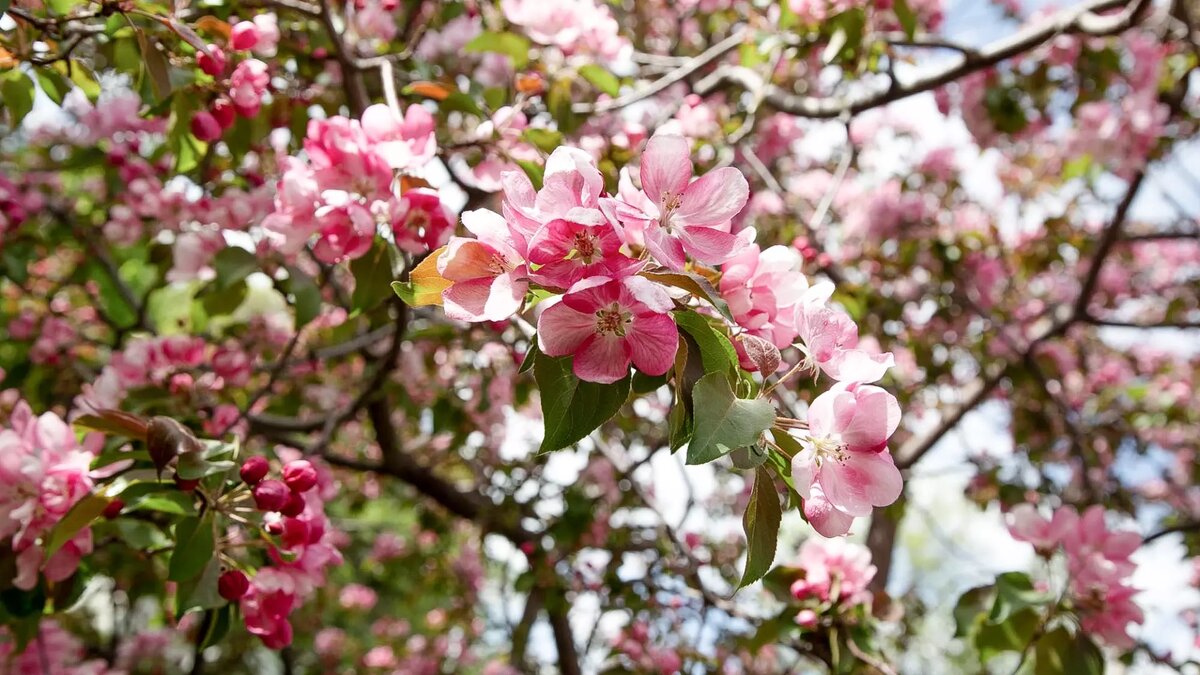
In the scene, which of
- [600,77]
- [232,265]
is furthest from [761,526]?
[600,77]

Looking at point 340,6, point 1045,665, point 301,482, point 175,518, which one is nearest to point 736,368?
point 301,482

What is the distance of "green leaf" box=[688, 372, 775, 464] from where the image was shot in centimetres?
73

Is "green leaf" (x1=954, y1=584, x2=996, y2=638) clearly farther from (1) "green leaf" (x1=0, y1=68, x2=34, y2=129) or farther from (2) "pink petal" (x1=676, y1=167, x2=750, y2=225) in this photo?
(1) "green leaf" (x1=0, y1=68, x2=34, y2=129)

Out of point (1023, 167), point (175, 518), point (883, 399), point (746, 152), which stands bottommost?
point (1023, 167)

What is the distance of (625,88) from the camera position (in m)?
2.23

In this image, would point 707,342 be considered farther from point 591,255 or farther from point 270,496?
point 270,496

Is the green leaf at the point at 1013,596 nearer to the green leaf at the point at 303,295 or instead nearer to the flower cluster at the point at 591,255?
the flower cluster at the point at 591,255

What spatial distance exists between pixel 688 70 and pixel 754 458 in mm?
1521

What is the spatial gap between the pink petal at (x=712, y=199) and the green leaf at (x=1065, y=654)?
117 cm

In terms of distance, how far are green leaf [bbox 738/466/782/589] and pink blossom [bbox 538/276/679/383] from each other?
15cm

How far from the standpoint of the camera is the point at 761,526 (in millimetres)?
852

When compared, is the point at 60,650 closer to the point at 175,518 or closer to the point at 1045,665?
the point at 175,518

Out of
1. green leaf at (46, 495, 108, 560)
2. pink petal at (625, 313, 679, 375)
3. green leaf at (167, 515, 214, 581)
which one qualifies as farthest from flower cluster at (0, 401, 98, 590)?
pink petal at (625, 313, 679, 375)

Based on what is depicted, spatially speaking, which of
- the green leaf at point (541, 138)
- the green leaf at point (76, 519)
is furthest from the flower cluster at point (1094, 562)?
the green leaf at point (76, 519)
